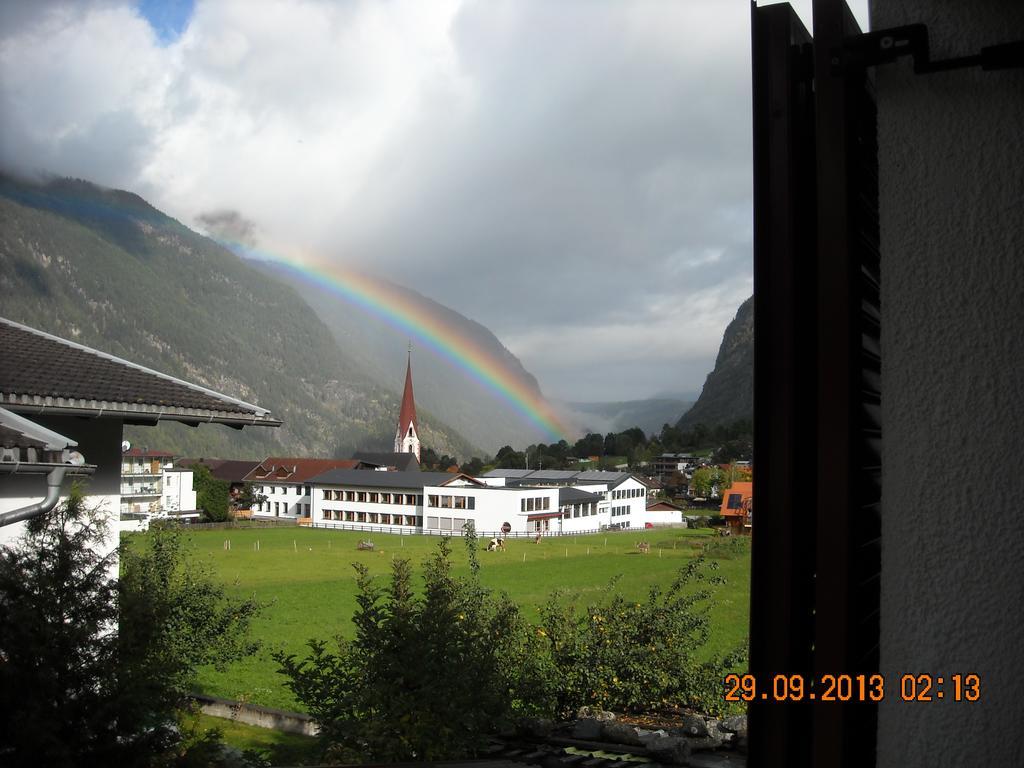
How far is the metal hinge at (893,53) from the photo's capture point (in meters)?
0.72

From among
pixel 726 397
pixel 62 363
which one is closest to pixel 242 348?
pixel 726 397

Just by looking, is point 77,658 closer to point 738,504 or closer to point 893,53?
point 893,53

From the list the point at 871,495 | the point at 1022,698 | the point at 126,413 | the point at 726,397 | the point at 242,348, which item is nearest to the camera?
the point at 1022,698

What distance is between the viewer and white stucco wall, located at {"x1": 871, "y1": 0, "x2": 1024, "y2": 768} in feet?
2.30

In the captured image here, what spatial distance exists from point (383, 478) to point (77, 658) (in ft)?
102

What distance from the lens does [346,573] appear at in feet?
53.1

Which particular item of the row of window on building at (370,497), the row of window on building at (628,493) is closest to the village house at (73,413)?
the row of window on building at (370,497)

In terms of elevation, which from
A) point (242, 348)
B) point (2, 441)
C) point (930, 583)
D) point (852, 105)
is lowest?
point (930, 583)

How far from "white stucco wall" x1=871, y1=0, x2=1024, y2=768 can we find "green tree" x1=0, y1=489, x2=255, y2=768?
198 centimetres

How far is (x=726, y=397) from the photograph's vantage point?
45625mm

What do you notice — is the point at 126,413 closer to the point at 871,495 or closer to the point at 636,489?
the point at 871,495

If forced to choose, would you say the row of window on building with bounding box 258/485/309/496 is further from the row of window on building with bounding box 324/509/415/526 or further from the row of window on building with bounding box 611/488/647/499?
the row of window on building with bounding box 611/488/647/499

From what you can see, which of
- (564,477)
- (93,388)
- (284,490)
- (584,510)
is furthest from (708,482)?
(93,388)

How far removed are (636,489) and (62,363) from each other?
112ft
